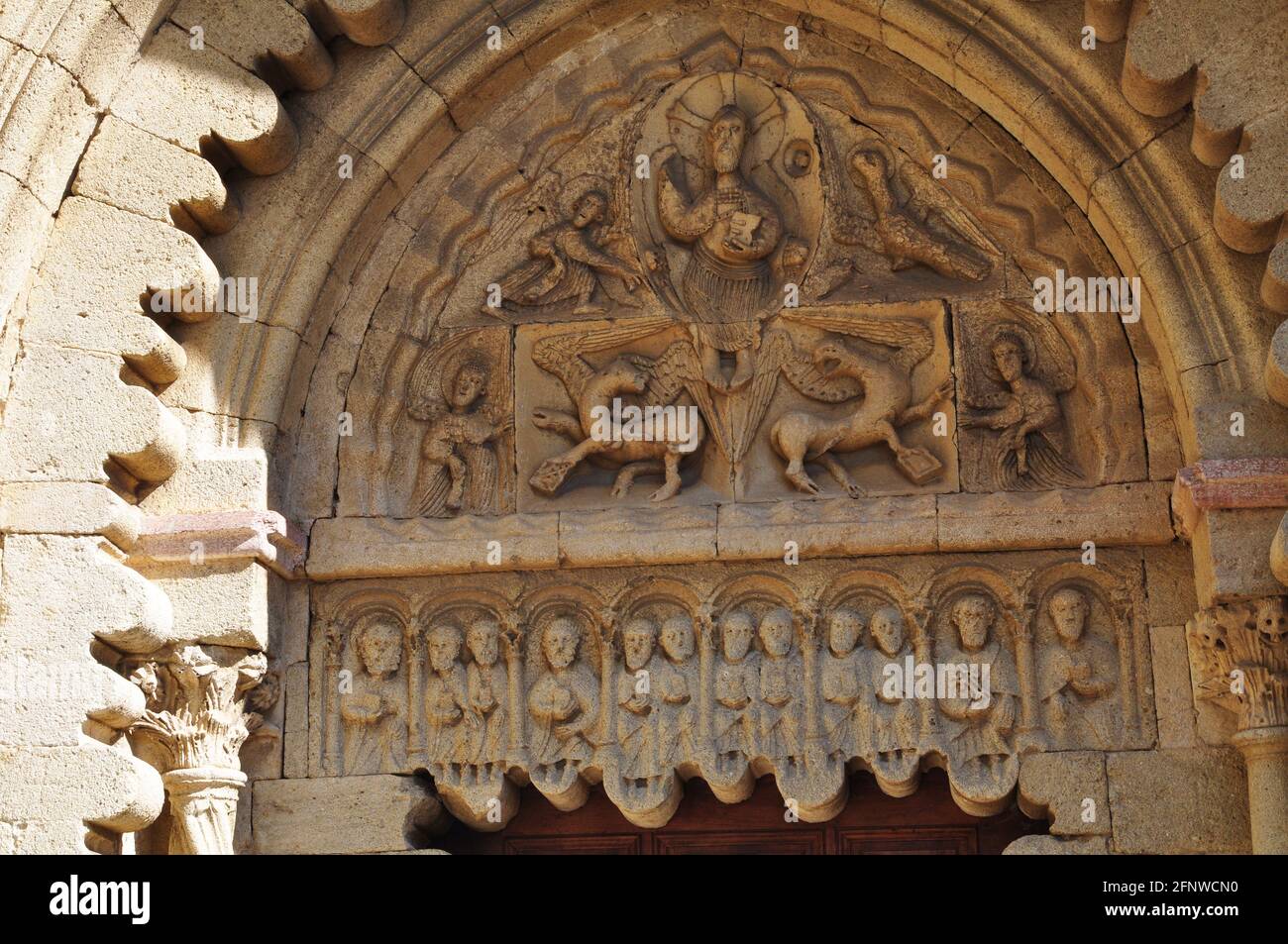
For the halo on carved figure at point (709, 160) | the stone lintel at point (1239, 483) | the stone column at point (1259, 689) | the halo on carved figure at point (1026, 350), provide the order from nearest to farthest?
1. the stone column at point (1259, 689)
2. the stone lintel at point (1239, 483)
3. the halo on carved figure at point (1026, 350)
4. the halo on carved figure at point (709, 160)

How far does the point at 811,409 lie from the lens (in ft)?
25.4

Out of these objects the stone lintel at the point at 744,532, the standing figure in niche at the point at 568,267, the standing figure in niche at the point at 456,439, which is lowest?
the stone lintel at the point at 744,532

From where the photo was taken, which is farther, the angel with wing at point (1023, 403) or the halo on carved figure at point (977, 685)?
the angel with wing at point (1023, 403)

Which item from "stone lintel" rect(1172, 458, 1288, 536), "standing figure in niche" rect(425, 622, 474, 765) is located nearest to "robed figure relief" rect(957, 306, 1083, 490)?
"stone lintel" rect(1172, 458, 1288, 536)

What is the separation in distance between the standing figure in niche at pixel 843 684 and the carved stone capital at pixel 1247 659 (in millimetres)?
1192

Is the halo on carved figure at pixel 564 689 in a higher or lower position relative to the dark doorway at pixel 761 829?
higher

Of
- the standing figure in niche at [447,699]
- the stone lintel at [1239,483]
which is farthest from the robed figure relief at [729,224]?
the stone lintel at [1239,483]

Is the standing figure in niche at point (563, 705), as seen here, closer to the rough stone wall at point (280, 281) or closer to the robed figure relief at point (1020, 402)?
the rough stone wall at point (280, 281)

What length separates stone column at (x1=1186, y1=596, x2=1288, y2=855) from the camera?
6.65 metres

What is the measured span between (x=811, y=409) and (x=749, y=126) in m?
1.17

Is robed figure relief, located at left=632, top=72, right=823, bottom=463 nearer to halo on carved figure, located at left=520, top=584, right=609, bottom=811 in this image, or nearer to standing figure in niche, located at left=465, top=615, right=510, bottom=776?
halo on carved figure, located at left=520, top=584, right=609, bottom=811

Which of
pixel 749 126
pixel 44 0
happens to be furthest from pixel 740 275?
pixel 44 0

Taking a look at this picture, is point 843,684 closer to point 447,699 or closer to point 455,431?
point 447,699

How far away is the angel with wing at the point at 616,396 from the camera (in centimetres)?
770
